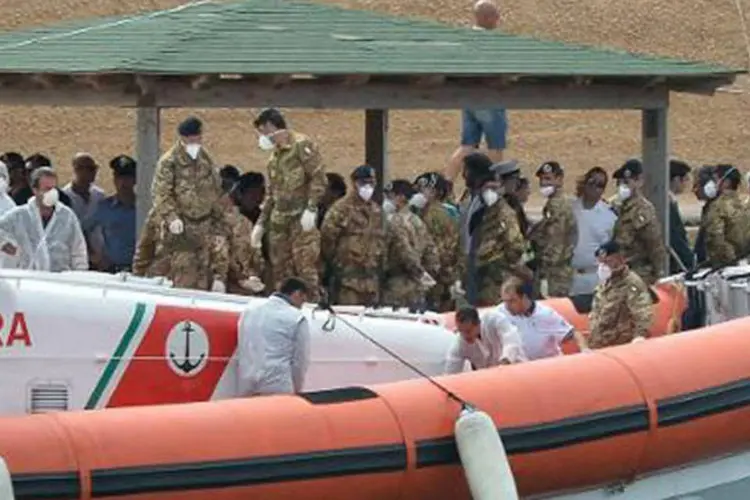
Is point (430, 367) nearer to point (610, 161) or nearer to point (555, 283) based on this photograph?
point (555, 283)

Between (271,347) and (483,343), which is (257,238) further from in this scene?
(271,347)

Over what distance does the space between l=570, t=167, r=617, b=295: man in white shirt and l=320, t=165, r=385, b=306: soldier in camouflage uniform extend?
93.5 inches

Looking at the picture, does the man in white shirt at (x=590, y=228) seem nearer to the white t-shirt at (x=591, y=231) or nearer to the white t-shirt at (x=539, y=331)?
the white t-shirt at (x=591, y=231)

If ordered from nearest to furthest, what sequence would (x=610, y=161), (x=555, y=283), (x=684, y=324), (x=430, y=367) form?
(x=430, y=367) < (x=684, y=324) < (x=555, y=283) < (x=610, y=161)

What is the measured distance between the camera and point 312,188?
64.2 feet

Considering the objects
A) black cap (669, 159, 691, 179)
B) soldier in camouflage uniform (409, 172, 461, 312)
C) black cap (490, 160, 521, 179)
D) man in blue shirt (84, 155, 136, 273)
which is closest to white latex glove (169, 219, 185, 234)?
man in blue shirt (84, 155, 136, 273)

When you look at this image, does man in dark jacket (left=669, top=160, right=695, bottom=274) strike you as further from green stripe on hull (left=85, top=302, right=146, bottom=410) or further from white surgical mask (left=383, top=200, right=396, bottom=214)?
green stripe on hull (left=85, top=302, right=146, bottom=410)

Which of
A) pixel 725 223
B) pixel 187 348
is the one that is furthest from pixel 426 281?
pixel 187 348

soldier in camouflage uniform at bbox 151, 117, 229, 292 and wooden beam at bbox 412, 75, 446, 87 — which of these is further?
wooden beam at bbox 412, 75, 446, 87

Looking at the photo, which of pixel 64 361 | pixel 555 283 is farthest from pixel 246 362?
pixel 555 283

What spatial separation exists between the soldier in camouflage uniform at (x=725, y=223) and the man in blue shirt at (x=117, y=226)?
16.2 ft

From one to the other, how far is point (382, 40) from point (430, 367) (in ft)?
20.1

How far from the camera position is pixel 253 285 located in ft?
63.6

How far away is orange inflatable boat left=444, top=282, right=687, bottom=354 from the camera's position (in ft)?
63.2
